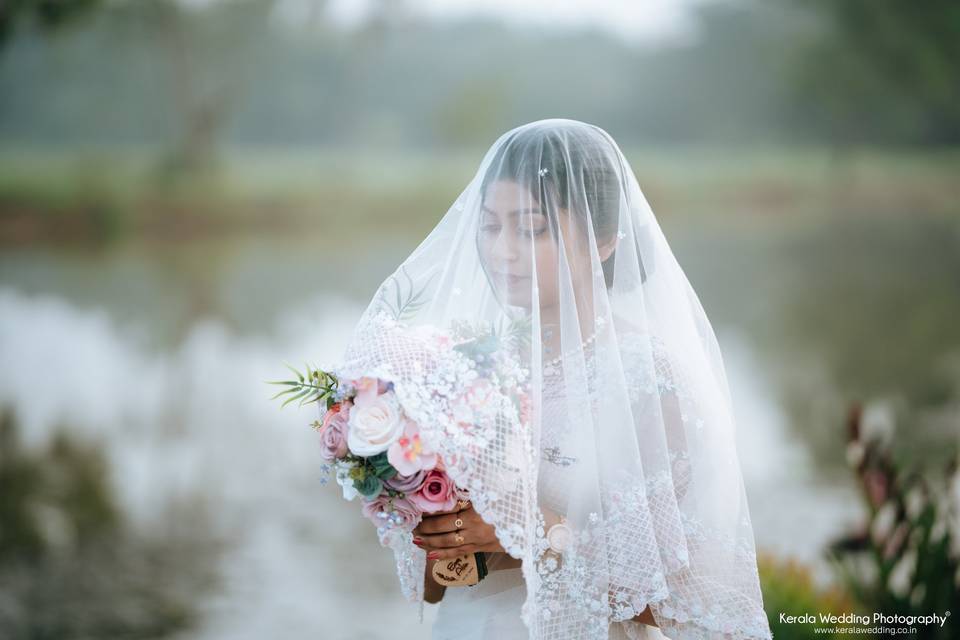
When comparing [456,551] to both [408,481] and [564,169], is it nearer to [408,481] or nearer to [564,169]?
[408,481]

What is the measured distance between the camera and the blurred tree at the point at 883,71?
1024 cm

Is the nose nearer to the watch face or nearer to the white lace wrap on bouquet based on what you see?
the white lace wrap on bouquet

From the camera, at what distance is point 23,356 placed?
24.1 feet

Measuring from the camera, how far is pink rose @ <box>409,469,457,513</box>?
145 centimetres

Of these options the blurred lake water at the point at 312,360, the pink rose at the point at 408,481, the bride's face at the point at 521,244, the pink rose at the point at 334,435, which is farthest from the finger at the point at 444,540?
the blurred lake water at the point at 312,360

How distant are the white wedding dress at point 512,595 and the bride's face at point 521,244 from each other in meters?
0.16

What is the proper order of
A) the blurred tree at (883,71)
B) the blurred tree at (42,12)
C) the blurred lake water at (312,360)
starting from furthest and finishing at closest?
1. the blurred tree at (883,71)
2. the blurred lake water at (312,360)
3. the blurred tree at (42,12)

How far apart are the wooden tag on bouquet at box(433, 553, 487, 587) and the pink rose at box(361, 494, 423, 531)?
11 cm

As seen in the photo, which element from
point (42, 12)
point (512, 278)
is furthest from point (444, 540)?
point (42, 12)

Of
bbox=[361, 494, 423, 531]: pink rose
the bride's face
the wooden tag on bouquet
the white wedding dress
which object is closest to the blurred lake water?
the white wedding dress

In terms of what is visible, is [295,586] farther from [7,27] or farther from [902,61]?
[902,61]

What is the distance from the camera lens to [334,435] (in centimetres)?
146

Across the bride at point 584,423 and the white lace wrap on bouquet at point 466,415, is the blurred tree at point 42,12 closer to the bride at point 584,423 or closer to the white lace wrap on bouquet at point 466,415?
the bride at point 584,423

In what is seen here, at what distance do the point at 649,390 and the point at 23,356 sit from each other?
282 inches
